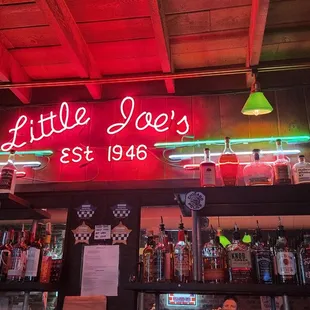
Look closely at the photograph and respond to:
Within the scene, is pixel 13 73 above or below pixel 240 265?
above

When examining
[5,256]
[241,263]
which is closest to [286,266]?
[241,263]

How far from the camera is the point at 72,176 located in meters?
3.60

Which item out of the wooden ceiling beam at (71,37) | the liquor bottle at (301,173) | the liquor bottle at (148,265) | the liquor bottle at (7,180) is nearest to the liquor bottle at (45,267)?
the liquor bottle at (7,180)

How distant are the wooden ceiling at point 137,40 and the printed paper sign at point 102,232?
137 centimetres

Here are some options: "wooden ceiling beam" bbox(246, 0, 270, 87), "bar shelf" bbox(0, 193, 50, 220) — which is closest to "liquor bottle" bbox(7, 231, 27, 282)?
"bar shelf" bbox(0, 193, 50, 220)

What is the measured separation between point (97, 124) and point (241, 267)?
2136 millimetres

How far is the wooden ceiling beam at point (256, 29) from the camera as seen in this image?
103 inches

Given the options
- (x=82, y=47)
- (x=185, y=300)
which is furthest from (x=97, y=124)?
(x=185, y=300)

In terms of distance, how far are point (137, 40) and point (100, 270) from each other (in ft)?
6.64

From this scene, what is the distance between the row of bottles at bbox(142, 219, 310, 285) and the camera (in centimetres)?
228

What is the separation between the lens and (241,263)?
91.2 inches

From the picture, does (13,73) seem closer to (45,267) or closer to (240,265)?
(45,267)

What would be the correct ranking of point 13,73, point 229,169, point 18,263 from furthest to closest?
point 13,73 < point 18,263 < point 229,169

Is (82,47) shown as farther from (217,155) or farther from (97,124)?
(217,155)
